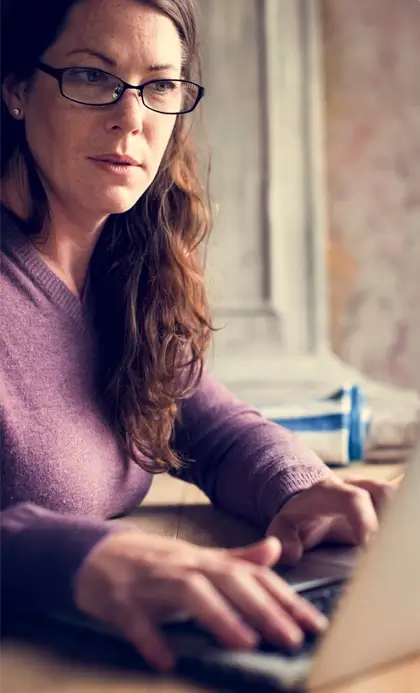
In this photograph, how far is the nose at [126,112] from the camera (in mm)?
511

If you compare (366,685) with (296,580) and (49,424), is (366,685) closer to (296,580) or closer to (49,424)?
(296,580)

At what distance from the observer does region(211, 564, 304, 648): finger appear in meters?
0.31

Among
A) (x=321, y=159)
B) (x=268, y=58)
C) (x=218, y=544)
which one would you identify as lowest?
(x=218, y=544)

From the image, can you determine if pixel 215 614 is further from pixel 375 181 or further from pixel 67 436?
pixel 375 181

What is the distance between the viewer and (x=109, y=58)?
0.50 metres

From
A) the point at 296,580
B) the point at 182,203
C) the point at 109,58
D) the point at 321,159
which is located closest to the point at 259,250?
the point at 321,159

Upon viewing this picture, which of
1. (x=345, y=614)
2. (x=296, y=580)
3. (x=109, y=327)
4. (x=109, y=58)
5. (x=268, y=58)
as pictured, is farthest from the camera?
(x=268, y=58)

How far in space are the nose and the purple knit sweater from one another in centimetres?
9

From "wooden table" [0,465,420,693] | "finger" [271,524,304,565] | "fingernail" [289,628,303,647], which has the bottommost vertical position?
"finger" [271,524,304,565]

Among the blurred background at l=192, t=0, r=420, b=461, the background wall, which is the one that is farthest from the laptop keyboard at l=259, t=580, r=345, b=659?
the background wall

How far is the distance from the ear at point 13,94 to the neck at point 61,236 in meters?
0.05

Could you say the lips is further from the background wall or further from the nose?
the background wall

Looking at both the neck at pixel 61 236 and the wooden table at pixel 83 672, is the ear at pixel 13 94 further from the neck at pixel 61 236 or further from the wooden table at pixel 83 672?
the wooden table at pixel 83 672

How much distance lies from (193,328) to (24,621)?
1.13 feet
